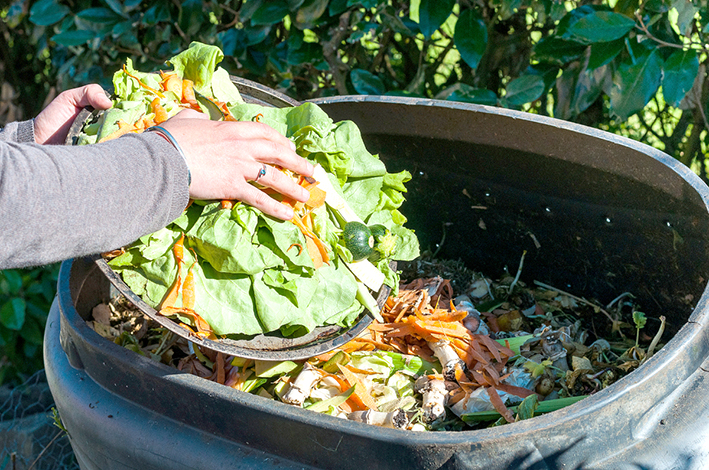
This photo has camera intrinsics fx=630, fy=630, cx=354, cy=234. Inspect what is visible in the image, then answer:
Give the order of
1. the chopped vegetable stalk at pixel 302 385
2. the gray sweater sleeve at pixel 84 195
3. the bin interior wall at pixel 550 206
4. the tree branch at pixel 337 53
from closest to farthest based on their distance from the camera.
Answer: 1. the gray sweater sleeve at pixel 84 195
2. the chopped vegetable stalk at pixel 302 385
3. the bin interior wall at pixel 550 206
4. the tree branch at pixel 337 53

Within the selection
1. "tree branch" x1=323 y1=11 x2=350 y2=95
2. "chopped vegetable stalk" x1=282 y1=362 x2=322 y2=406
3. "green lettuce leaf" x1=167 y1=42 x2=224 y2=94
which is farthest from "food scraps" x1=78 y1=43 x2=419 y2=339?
"tree branch" x1=323 y1=11 x2=350 y2=95

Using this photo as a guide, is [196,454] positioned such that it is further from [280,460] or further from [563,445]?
[563,445]

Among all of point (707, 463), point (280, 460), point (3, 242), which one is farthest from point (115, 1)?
point (707, 463)

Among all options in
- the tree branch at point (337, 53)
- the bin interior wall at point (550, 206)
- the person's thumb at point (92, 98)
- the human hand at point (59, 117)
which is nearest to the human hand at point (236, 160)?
the person's thumb at point (92, 98)

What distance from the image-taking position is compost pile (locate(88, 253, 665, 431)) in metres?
1.70

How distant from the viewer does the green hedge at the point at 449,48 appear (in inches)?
87.4

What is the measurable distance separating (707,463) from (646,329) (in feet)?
2.93

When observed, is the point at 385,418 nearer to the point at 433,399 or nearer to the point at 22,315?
the point at 433,399

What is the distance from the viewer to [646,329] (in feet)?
6.80

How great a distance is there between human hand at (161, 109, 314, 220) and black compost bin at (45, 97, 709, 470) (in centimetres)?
41

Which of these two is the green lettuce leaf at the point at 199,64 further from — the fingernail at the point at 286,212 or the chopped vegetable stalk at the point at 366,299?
the chopped vegetable stalk at the point at 366,299

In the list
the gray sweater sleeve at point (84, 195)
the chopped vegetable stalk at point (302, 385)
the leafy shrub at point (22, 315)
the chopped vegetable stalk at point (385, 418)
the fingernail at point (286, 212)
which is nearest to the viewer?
the gray sweater sleeve at point (84, 195)

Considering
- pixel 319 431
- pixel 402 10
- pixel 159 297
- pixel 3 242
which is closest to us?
pixel 3 242

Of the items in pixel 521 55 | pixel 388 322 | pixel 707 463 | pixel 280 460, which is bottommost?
pixel 388 322
